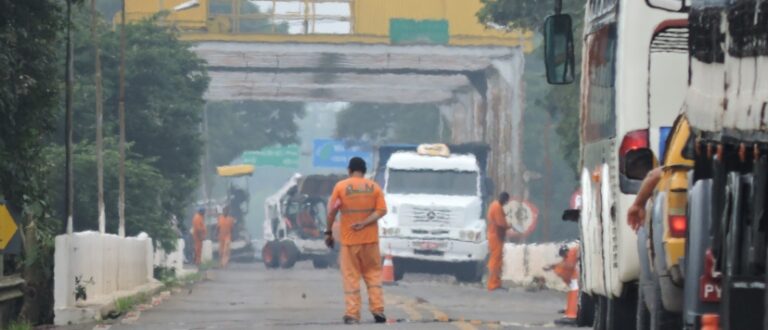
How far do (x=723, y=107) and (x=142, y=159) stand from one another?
37815mm

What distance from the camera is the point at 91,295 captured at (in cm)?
2419

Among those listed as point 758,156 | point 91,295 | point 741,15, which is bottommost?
point 91,295

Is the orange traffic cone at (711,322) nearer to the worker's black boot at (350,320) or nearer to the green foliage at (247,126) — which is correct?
the worker's black boot at (350,320)

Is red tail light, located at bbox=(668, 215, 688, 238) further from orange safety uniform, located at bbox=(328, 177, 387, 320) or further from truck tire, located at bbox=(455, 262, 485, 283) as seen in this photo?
truck tire, located at bbox=(455, 262, 485, 283)

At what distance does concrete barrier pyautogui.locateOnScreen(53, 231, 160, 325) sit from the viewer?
22156 mm

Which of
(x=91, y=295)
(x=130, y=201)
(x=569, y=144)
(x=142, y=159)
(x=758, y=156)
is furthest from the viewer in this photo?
(x=142, y=159)

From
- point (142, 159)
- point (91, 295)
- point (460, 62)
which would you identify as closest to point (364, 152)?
point (460, 62)

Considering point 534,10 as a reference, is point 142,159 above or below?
below

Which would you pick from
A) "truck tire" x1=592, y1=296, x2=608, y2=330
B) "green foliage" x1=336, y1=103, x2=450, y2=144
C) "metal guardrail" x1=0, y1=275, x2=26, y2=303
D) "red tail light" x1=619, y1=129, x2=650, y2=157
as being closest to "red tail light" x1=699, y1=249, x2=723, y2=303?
"red tail light" x1=619, y1=129, x2=650, y2=157

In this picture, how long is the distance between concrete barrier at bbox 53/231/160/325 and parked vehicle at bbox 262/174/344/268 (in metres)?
31.3

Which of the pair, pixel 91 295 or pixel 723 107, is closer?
pixel 723 107

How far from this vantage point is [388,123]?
104562mm

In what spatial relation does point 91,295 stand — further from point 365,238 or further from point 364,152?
point 364,152

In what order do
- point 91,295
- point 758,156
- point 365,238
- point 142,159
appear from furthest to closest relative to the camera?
point 142,159
point 91,295
point 365,238
point 758,156
